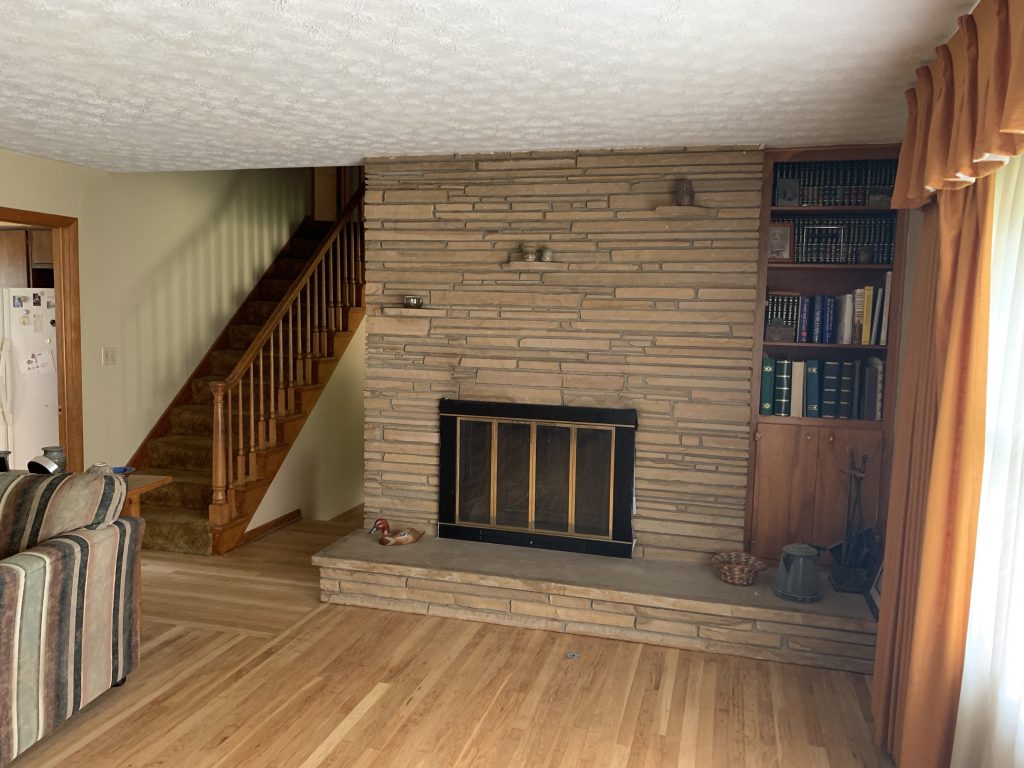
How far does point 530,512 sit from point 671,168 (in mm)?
2013

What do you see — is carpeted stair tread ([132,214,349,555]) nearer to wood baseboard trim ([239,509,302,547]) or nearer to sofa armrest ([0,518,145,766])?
wood baseboard trim ([239,509,302,547])

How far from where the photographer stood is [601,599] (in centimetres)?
383

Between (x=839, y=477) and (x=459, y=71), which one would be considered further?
(x=839, y=477)

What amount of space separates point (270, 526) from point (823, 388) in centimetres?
374

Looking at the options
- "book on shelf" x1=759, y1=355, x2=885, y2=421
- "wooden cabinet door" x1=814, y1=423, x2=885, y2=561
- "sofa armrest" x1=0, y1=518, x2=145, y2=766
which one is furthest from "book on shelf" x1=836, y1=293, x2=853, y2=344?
"sofa armrest" x1=0, y1=518, x2=145, y2=766

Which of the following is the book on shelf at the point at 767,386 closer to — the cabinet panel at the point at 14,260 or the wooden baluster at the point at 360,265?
the wooden baluster at the point at 360,265

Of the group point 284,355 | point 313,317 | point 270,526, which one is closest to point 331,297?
point 313,317

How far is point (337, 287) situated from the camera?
6332 mm

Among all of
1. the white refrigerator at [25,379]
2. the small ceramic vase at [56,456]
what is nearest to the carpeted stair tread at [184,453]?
the white refrigerator at [25,379]

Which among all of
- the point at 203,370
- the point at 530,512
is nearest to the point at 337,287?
the point at 203,370

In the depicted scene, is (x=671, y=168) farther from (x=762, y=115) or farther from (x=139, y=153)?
(x=139, y=153)

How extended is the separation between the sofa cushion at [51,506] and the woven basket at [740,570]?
274 centimetres

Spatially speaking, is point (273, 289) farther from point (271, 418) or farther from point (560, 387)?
point (560, 387)

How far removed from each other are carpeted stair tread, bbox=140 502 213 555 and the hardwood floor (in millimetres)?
813
